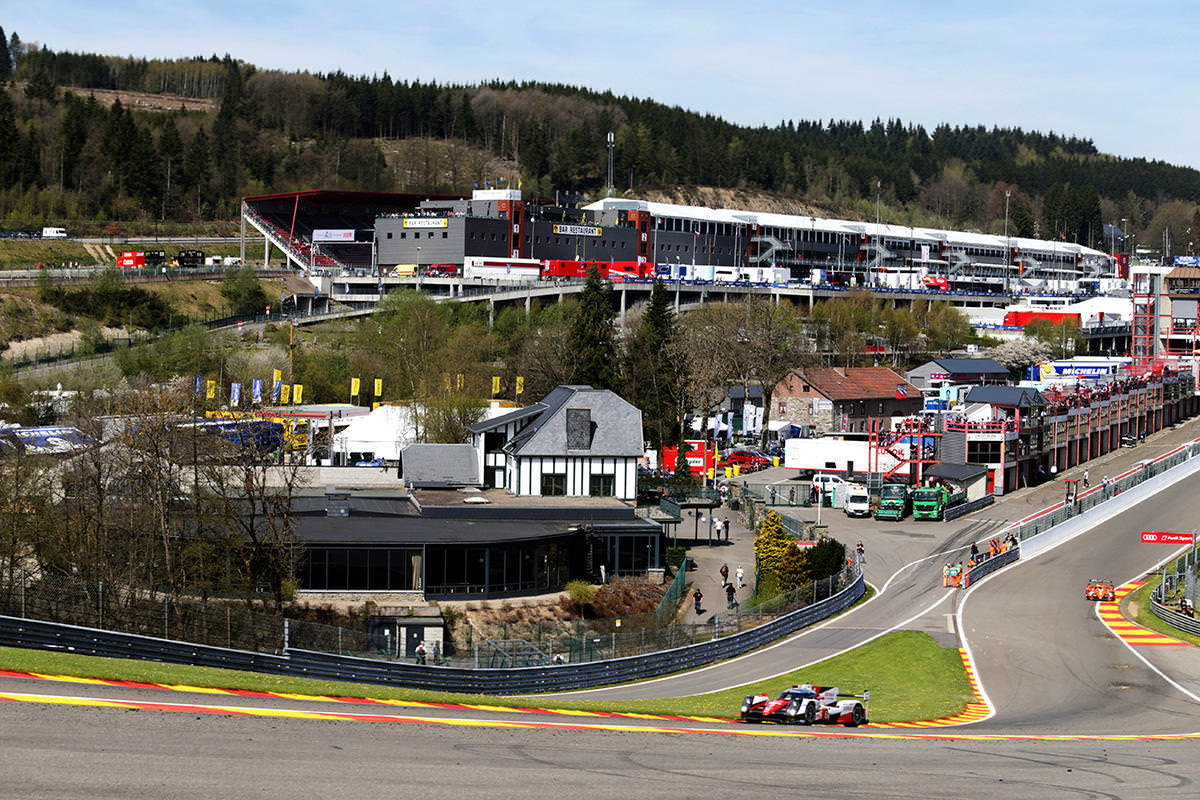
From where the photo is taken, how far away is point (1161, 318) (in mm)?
133375

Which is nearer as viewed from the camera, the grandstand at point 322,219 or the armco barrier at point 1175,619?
the armco barrier at point 1175,619

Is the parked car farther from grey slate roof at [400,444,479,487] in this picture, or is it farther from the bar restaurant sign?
the bar restaurant sign

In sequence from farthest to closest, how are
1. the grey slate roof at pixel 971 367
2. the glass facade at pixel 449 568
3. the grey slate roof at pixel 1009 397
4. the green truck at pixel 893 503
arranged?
the grey slate roof at pixel 971 367 < the grey slate roof at pixel 1009 397 < the green truck at pixel 893 503 < the glass facade at pixel 449 568

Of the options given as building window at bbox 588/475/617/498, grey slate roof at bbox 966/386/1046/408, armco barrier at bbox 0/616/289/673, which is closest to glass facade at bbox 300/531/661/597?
building window at bbox 588/475/617/498

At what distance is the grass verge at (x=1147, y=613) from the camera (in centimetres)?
4972

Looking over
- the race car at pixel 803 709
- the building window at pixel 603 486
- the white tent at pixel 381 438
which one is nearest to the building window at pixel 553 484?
the building window at pixel 603 486

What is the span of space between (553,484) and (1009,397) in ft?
108

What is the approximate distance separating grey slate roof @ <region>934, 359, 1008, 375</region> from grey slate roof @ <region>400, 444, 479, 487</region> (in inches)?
2529

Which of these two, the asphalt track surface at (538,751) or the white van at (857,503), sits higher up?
the asphalt track surface at (538,751)

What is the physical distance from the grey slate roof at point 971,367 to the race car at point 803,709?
8937 centimetres

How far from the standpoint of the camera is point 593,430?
213ft

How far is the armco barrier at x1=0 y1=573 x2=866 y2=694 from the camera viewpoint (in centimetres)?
3084

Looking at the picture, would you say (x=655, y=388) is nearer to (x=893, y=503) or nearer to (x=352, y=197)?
(x=893, y=503)

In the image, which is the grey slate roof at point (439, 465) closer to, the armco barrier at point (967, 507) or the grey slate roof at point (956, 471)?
the armco barrier at point (967, 507)
